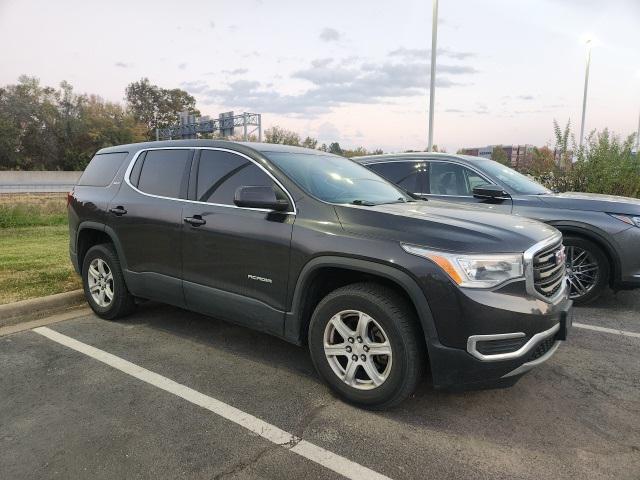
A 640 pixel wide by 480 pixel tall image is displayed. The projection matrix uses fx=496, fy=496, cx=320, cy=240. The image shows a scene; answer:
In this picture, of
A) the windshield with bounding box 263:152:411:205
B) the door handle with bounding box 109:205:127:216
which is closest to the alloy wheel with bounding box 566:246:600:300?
the windshield with bounding box 263:152:411:205

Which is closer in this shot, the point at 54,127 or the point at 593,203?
the point at 593,203

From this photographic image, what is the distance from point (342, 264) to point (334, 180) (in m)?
1.07

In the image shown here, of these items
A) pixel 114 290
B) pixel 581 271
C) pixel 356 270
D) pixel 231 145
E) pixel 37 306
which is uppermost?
pixel 231 145

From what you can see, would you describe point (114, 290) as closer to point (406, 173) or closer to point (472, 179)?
point (406, 173)

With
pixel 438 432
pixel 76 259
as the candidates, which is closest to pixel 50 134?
pixel 76 259

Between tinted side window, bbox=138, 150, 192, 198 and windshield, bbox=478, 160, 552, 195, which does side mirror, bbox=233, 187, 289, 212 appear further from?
windshield, bbox=478, 160, 552, 195

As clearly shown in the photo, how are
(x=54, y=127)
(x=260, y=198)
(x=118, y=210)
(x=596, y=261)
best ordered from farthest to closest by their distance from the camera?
(x=54, y=127) < (x=596, y=261) < (x=118, y=210) < (x=260, y=198)

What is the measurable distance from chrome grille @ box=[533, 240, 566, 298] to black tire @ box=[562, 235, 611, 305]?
7.59 ft

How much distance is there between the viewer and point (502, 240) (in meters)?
3.05

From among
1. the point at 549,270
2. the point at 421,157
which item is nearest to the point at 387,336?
the point at 549,270

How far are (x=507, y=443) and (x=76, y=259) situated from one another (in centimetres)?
464

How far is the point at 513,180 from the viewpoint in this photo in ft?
21.0

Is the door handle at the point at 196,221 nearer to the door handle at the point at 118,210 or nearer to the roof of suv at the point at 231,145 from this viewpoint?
the roof of suv at the point at 231,145

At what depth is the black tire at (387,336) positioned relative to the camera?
3.04 metres
